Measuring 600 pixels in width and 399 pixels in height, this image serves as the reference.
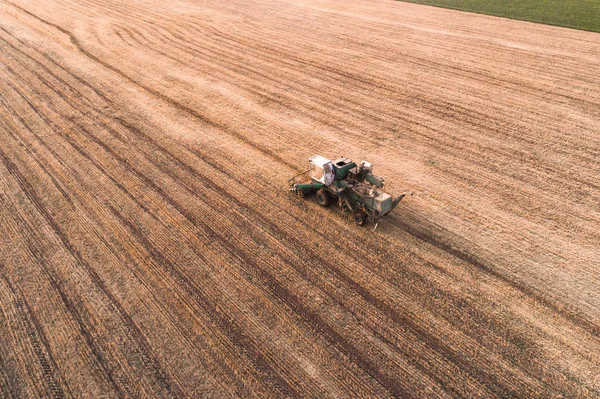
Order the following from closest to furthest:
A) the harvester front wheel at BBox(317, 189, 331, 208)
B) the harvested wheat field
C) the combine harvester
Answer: the harvested wheat field
the combine harvester
the harvester front wheel at BBox(317, 189, 331, 208)

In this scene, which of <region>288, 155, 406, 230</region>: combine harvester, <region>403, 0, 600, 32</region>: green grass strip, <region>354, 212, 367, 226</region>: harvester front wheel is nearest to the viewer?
<region>288, 155, 406, 230</region>: combine harvester

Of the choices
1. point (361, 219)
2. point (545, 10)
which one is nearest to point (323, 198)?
point (361, 219)

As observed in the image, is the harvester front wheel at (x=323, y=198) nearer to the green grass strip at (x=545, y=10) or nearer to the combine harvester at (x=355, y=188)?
the combine harvester at (x=355, y=188)

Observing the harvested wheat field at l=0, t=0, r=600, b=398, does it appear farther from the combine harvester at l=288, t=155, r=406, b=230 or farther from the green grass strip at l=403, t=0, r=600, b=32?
the green grass strip at l=403, t=0, r=600, b=32

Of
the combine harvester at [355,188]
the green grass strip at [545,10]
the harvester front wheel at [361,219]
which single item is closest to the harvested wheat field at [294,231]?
the harvester front wheel at [361,219]

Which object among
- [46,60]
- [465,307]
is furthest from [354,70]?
[46,60]

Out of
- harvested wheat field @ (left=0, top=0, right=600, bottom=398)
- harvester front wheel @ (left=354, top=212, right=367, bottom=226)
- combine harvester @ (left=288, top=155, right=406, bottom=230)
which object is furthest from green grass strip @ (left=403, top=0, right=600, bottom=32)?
harvester front wheel @ (left=354, top=212, right=367, bottom=226)
